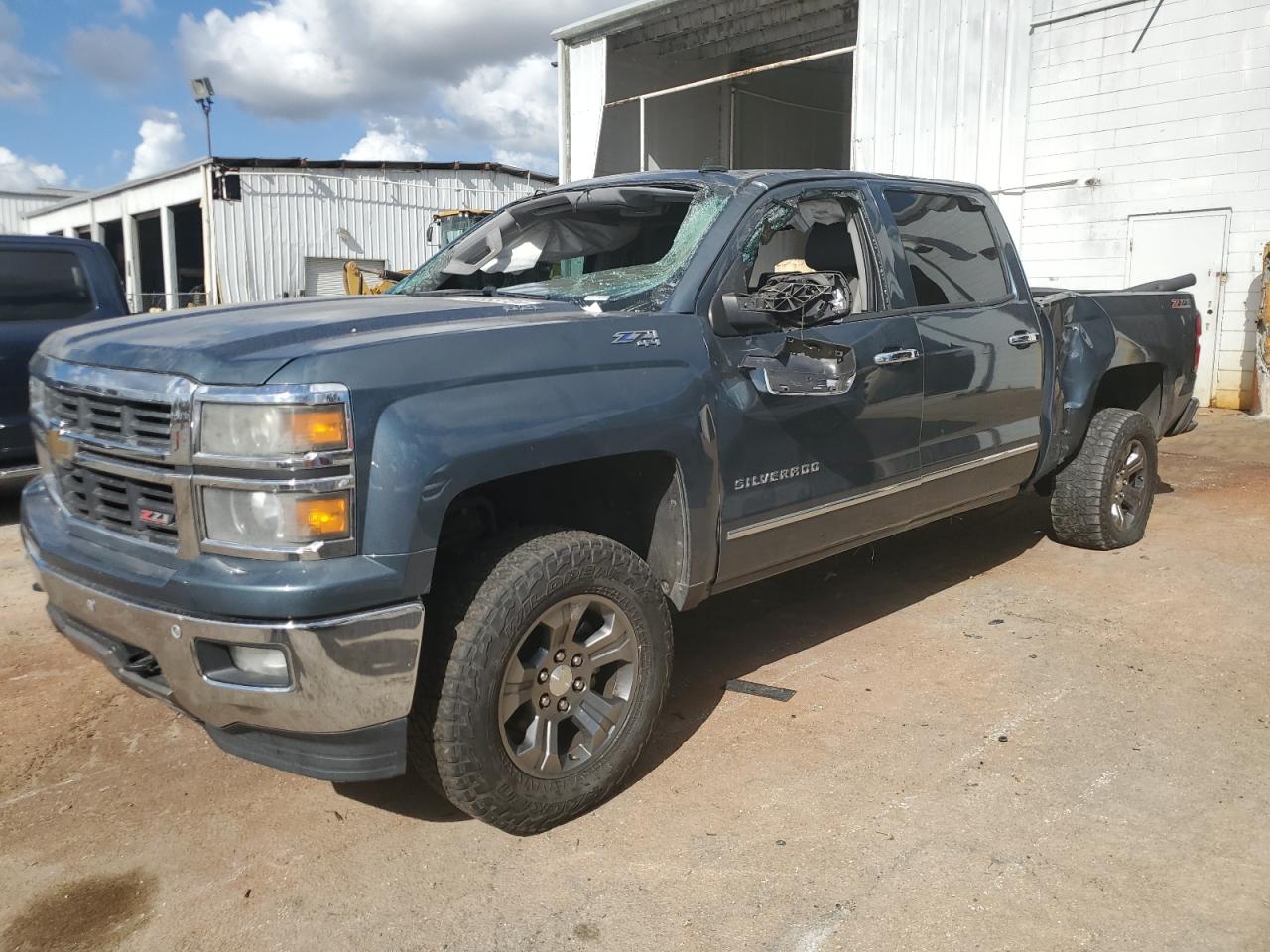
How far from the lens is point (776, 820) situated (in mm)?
2922

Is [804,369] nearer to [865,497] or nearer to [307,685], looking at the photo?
[865,497]

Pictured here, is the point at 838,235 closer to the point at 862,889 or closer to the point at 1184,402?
the point at 862,889

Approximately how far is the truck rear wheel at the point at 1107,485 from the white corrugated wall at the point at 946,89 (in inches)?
298

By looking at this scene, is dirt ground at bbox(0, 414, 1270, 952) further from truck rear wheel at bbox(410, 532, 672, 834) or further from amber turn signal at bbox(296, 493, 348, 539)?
amber turn signal at bbox(296, 493, 348, 539)

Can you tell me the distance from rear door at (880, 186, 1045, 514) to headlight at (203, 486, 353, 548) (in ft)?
8.23

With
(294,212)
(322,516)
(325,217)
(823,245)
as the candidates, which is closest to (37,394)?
(322,516)

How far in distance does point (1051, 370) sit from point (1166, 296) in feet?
5.03

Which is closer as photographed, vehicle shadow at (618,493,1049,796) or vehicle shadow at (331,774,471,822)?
vehicle shadow at (331,774,471,822)

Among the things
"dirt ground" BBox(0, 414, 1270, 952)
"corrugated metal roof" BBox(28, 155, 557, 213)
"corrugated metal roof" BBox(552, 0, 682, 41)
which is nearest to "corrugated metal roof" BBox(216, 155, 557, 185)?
"corrugated metal roof" BBox(28, 155, 557, 213)

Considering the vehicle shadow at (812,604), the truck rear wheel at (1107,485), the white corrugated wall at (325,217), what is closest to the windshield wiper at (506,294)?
the vehicle shadow at (812,604)

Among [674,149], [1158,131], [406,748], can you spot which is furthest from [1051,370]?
[674,149]

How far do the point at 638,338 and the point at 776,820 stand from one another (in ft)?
4.80

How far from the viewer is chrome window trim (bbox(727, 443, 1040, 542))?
340 centimetres

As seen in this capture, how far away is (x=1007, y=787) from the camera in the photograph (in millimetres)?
3084
